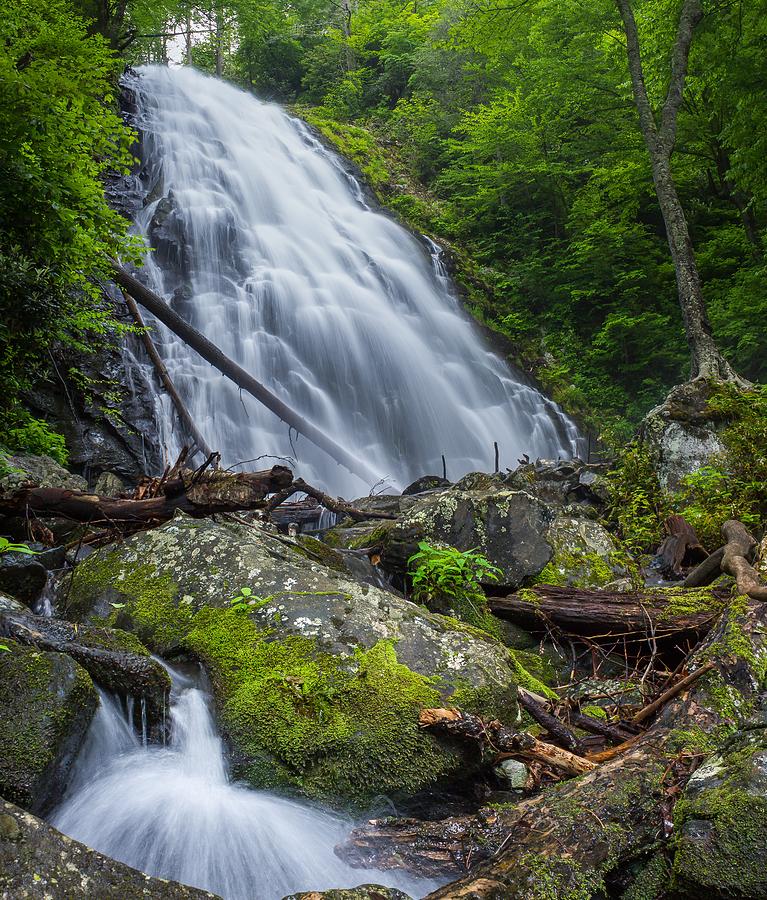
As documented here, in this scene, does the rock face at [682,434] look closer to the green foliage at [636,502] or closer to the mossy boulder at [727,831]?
the green foliage at [636,502]

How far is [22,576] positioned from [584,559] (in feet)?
13.2

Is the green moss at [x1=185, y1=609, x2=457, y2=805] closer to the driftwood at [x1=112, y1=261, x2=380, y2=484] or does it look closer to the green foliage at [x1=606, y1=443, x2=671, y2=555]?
the green foliage at [x1=606, y1=443, x2=671, y2=555]

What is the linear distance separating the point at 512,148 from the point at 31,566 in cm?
1791

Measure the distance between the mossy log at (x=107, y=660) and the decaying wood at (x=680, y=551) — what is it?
440cm

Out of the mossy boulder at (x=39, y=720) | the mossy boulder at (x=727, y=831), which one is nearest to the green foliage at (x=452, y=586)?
the mossy boulder at (x=39, y=720)

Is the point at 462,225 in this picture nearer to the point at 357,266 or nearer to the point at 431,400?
the point at 357,266

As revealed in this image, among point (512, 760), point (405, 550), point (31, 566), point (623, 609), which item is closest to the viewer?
point (512, 760)

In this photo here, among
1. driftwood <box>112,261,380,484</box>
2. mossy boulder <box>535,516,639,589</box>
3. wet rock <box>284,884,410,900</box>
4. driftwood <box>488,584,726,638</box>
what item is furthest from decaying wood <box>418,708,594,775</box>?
driftwood <box>112,261,380,484</box>

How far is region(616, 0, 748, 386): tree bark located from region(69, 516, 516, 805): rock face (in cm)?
640

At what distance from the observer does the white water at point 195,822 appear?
2371mm

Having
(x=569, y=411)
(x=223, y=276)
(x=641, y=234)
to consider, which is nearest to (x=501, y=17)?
(x=641, y=234)

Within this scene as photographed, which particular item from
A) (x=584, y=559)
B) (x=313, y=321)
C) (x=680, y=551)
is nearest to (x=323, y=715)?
(x=584, y=559)

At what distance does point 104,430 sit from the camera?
28.5 ft

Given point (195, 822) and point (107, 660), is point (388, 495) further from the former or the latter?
point (195, 822)
